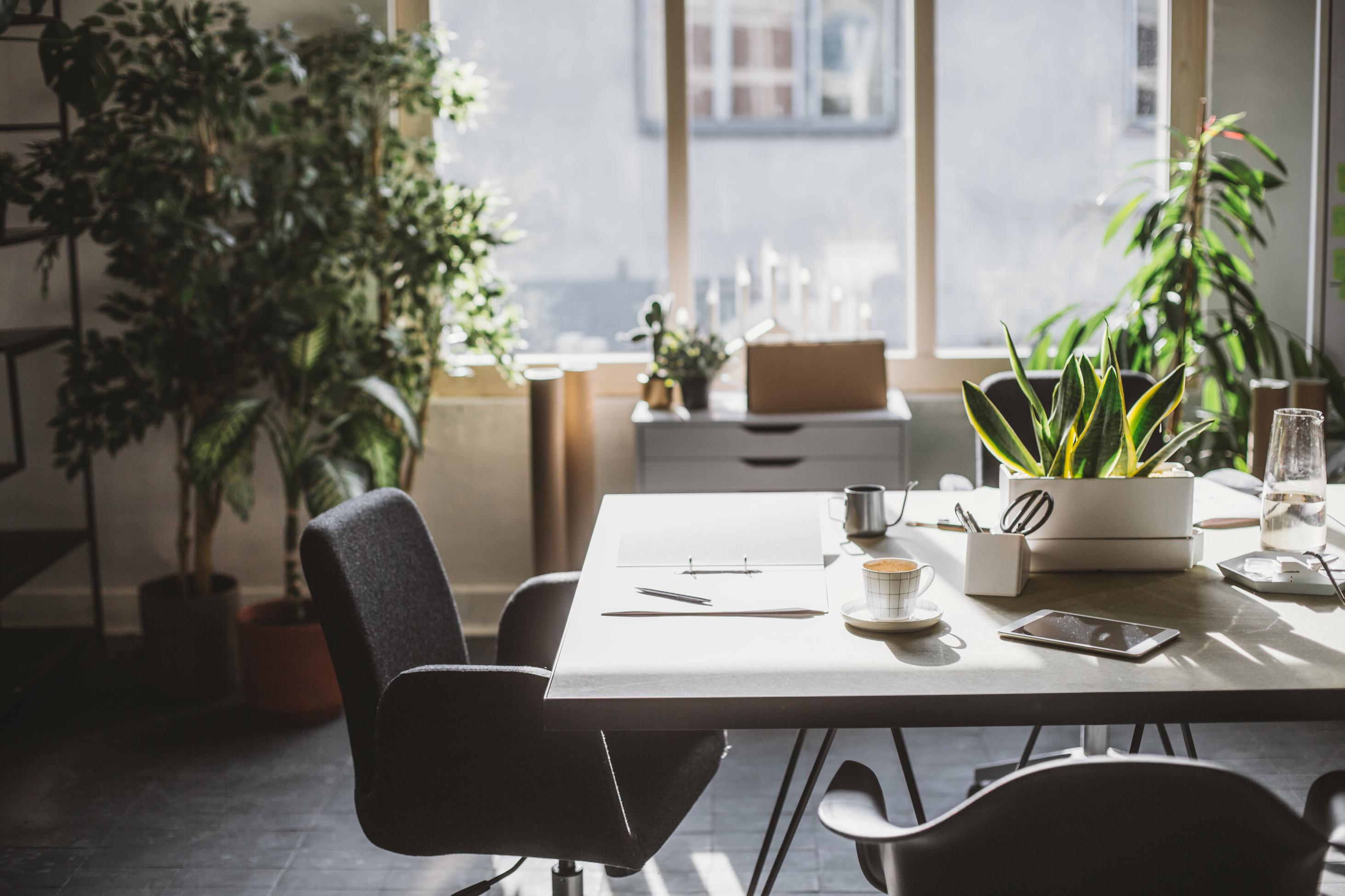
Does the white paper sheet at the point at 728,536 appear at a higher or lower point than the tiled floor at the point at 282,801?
higher

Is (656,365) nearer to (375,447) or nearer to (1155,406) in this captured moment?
(375,447)

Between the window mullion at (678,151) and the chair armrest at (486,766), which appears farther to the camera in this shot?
the window mullion at (678,151)

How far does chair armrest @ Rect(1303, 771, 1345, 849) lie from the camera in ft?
3.77

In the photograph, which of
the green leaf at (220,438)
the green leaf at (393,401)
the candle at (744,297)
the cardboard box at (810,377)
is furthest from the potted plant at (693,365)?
the green leaf at (220,438)

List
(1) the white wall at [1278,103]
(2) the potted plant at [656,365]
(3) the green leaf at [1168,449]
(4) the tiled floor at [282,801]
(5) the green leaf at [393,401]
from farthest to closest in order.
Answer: (1) the white wall at [1278,103] → (2) the potted plant at [656,365] → (5) the green leaf at [393,401] → (4) the tiled floor at [282,801] → (3) the green leaf at [1168,449]

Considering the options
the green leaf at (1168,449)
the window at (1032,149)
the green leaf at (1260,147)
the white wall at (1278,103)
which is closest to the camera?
the green leaf at (1168,449)

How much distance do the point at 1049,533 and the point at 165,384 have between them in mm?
2422

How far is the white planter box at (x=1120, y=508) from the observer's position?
1795 millimetres

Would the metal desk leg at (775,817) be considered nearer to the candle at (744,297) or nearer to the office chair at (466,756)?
the office chair at (466,756)

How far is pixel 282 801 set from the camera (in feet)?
9.23

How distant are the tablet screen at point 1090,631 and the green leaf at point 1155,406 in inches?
18.1

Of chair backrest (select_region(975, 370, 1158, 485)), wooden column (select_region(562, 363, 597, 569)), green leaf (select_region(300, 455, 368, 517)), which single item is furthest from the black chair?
wooden column (select_region(562, 363, 597, 569))

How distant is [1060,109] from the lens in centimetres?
396

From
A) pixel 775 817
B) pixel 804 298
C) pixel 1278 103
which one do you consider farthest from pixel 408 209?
pixel 1278 103
